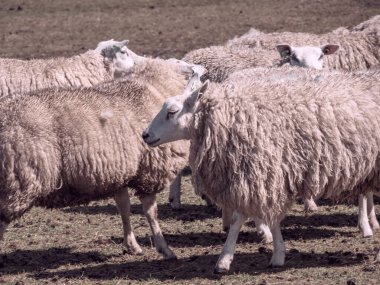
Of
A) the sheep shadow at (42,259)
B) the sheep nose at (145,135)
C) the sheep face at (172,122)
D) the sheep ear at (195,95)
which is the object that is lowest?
the sheep shadow at (42,259)

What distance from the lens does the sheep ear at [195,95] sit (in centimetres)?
701

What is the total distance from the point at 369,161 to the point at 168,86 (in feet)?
6.76

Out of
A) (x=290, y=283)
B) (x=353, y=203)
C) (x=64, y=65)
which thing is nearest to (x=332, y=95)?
(x=290, y=283)

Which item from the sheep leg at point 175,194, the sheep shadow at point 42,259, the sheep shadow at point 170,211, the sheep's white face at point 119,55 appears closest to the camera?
the sheep shadow at point 42,259

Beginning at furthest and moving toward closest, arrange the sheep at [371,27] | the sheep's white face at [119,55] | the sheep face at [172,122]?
the sheep at [371,27] < the sheep's white face at [119,55] < the sheep face at [172,122]

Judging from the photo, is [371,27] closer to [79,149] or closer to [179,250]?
[179,250]

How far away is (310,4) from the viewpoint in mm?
23719

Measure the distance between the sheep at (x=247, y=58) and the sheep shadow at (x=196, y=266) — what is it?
3384 mm

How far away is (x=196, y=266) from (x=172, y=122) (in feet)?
3.79

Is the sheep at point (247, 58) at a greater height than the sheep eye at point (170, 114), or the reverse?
the sheep eye at point (170, 114)

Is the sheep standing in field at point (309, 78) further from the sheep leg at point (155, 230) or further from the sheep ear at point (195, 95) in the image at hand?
the sheep leg at point (155, 230)

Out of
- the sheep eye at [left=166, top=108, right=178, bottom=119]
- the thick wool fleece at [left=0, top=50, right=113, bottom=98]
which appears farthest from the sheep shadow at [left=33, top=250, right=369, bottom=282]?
the thick wool fleece at [left=0, top=50, right=113, bottom=98]

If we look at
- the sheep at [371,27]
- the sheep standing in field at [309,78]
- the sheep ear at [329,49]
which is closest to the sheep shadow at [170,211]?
the sheep standing in field at [309,78]

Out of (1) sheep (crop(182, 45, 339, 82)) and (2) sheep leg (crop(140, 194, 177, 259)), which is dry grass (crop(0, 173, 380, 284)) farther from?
(1) sheep (crop(182, 45, 339, 82))
